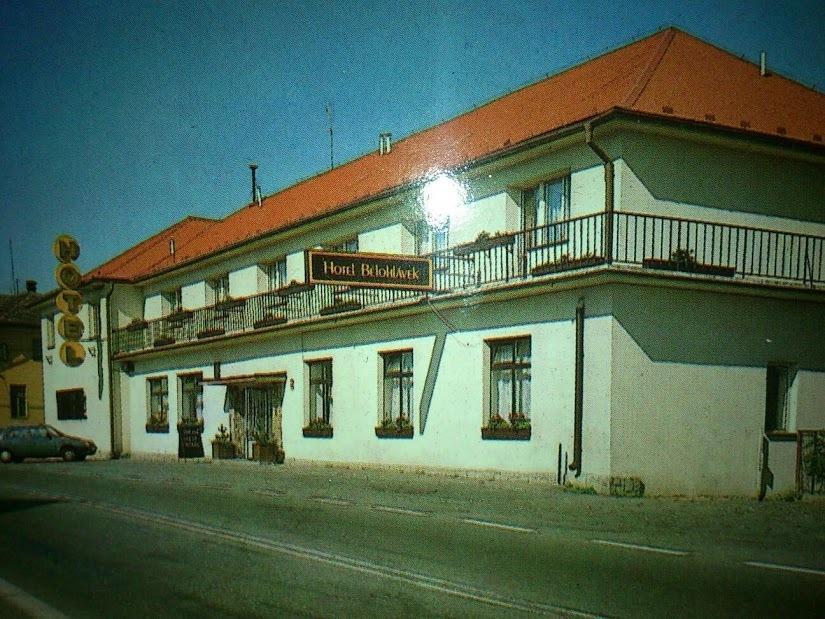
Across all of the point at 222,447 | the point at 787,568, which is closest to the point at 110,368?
the point at 222,447

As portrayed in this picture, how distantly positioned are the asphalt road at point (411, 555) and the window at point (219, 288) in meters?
15.6

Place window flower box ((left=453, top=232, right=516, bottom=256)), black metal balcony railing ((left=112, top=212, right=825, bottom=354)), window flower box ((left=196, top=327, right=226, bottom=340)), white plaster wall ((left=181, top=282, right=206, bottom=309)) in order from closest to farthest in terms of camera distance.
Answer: black metal balcony railing ((left=112, top=212, right=825, bottom=354))
window flower box ((left=453, top=232, right=516, bottom=256))
window flower box ((left=196, top=327, right=226, bottom=340))
white plaster wall ((left=181, top=282, right=206, bottom=309))

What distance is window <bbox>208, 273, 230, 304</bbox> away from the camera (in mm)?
29891

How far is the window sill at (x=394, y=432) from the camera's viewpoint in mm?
19203

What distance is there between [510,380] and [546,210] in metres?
3.71

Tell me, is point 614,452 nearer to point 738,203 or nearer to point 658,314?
point 658,314

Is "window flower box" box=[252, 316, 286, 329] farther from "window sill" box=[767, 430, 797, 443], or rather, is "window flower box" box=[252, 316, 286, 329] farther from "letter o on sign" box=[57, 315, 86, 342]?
"window sill" box=[767, 430, 797, 443]

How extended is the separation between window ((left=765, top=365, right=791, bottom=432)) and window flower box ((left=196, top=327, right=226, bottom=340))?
722 inches

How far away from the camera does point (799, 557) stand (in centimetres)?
816

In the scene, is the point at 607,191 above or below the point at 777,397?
above

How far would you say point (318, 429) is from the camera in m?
22.7

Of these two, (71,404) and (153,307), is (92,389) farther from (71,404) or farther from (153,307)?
(153,307)

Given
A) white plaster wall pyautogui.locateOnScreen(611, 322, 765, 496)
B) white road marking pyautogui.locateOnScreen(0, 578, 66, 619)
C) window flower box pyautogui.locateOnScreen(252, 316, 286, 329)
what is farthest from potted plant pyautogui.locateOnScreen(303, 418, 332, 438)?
white road marking pyautogui.locateOnScreen(0, 578, 66, 619)

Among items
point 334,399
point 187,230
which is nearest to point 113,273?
point 187,230
